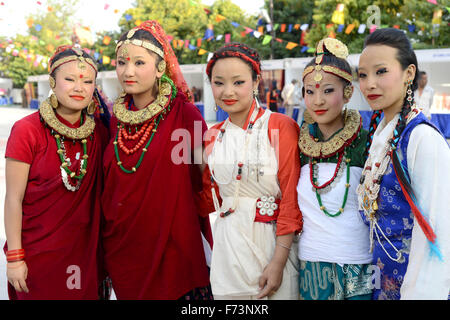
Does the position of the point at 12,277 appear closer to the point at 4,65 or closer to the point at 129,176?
the point at 129,176

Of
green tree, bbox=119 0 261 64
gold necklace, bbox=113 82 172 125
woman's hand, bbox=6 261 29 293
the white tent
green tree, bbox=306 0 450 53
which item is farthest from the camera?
green tree, bbox=119 0 261 64

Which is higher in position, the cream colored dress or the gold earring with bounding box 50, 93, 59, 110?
the gold earring with bounding box 50, 93, 59, 110

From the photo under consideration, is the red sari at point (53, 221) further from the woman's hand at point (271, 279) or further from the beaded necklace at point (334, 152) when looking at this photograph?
the beaded necklace at point (334, 152)

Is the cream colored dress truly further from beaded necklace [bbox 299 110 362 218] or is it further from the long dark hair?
the long dark hair

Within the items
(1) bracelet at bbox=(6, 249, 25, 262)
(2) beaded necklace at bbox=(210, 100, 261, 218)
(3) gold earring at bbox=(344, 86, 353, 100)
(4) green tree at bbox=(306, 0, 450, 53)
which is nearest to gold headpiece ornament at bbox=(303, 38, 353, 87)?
(3) gold earring at bbox=(344, 86, 353, 100)

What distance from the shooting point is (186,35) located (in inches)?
1136

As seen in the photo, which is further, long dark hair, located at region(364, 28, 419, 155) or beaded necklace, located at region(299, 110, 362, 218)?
beaded necklace, located at region(299, 110, 362, 218)

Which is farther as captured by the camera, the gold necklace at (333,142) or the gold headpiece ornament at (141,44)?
the gold headpiece ornament at (141,44)

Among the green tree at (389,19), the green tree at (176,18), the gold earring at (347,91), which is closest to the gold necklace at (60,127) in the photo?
the gold earring at (347,91)

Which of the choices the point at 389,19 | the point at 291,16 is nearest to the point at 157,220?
the point at 389,19

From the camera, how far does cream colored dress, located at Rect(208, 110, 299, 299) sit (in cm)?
220

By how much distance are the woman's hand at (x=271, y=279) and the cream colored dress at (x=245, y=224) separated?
34mm

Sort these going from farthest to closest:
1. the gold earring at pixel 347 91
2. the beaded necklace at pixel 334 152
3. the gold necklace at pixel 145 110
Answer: the gold necklace at pixel 145 110, the gold earring at pixel 347 91, the beaded necklace at pixel 334 152

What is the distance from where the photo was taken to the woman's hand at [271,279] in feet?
6.99
